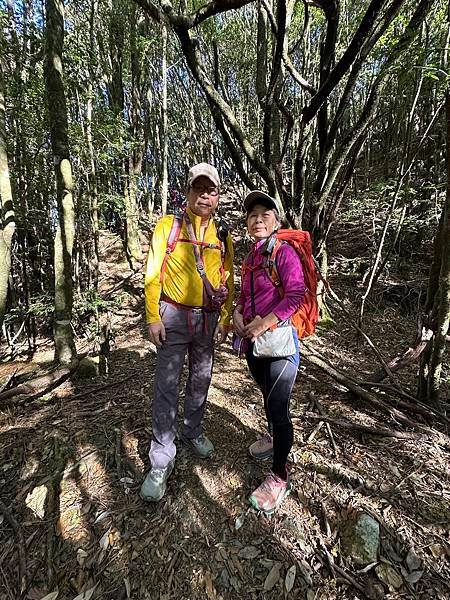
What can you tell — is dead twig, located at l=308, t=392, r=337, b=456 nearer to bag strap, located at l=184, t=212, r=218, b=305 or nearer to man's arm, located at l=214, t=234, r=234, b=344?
man's arm, located at l=214, t=234, r=234, b=344

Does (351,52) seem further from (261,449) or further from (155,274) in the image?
(261,449)

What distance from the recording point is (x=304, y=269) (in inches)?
86.7

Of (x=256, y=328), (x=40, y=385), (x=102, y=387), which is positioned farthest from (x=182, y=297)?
(x=40, y=385)

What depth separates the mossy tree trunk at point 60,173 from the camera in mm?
3855

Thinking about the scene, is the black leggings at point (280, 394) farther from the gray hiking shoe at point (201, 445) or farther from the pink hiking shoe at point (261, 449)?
the gray hiking shoe at point (201, 445)

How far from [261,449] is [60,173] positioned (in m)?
3.87

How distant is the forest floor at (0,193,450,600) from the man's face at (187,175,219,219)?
200 centimetres

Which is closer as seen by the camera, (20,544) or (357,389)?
(20,544)

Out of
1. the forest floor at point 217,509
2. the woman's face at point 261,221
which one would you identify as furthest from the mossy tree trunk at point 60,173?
the woman's face at point 261,221

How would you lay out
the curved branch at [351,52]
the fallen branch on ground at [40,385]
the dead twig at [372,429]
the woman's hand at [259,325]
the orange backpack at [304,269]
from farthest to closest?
the fallen branch on ground at [40,385] → the curved branch at [351,52] → the dead twig at [372,429] → the orange backpack at [304,269] → the woman's hand at [259,325]

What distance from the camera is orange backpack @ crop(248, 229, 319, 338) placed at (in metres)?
2.12

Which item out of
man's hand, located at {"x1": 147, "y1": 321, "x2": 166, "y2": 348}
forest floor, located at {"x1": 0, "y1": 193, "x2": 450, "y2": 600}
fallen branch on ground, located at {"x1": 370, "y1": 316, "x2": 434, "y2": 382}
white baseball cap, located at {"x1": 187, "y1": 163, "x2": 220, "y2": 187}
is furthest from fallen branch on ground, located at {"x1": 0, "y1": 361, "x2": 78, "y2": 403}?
fallen branch on ground, located at {"x1": 370, "y1": 316, "x2": 434, "y2": 382}

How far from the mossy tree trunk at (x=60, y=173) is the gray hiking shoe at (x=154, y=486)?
2.43 m

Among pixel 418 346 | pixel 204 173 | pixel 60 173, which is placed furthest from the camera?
pixel 60 173
